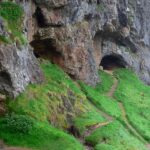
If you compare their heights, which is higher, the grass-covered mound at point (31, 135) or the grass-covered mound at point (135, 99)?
the grass-covered mound at point (31, 135)

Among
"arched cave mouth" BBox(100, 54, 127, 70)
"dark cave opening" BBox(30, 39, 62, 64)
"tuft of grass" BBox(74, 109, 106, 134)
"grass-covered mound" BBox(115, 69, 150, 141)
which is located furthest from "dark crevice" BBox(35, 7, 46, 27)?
"arched cave mouth" BBox(100, 54, 127, 70)

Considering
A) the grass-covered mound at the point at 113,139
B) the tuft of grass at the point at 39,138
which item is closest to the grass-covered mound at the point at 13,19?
the tuft of grass at the point at 39,138

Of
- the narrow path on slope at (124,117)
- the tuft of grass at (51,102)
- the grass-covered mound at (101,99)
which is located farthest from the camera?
the grass-covered mound at (101,99)

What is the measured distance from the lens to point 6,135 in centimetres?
2402

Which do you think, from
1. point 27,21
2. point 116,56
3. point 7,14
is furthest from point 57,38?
point 116,56

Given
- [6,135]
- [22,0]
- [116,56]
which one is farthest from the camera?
[116,56]

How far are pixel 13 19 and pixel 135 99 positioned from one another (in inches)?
733

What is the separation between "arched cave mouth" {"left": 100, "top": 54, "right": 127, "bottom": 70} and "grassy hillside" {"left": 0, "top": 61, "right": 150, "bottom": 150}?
9182 mm

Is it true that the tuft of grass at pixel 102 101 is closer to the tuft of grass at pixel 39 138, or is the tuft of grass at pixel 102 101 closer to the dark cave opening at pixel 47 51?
the dark cave opening at pixel 47 51

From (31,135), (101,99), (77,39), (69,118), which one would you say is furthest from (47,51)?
(31,135)

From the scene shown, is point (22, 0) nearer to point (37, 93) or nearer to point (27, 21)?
point (27, 21)

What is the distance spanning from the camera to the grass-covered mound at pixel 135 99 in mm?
36969

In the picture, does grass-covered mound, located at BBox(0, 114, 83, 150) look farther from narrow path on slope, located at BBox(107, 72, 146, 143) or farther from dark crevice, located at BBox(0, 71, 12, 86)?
narrow path on slope, located at BBox(107, 72, 146, 143)

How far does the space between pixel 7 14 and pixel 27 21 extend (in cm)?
364
